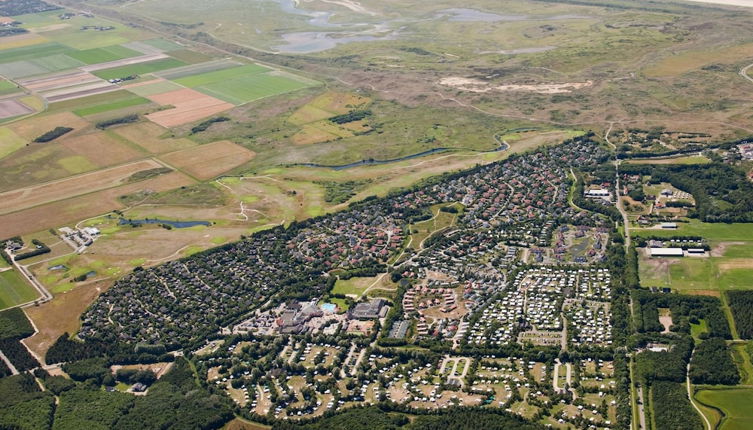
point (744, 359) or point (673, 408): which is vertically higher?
point (744, 359)

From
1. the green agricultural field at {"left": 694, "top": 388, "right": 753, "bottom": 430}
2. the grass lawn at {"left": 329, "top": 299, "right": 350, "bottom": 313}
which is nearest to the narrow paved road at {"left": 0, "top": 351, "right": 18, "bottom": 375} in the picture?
the grass lawn at {"left": 329, "top": 299, "right": 350, "bottom": 313}

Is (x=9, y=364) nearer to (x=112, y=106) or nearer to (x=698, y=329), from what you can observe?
(x=698, y=329)

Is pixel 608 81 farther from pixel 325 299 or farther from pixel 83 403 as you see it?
pixel 83 403

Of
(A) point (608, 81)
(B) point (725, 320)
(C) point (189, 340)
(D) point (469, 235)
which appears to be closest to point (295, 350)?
(C) point (189, 340)

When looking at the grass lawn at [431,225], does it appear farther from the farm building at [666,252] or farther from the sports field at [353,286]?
the farm building at [666,252]

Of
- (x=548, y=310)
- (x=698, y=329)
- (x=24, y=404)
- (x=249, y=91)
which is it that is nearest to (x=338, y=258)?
(x=548, y=310)

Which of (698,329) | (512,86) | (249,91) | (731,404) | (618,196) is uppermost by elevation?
(512,86)
